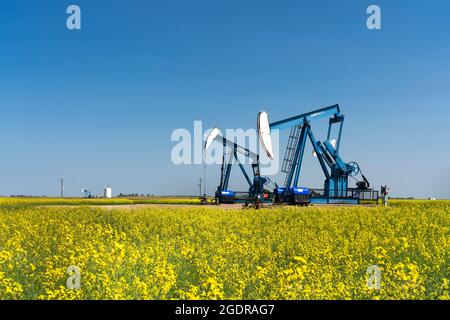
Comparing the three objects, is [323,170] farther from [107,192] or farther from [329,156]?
[107,192]

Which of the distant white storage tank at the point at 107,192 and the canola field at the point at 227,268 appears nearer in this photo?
the canola field at the point at 227,268

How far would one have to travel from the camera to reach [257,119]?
119 feet

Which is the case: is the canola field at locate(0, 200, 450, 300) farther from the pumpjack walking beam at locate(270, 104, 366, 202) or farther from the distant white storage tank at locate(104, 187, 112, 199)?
the distant white storage tank at locate(104, 187, 112, 199)

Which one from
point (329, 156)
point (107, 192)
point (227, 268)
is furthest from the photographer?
point (107, 192)

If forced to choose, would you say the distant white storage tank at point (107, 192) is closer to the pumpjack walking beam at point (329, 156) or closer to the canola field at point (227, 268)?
the pumpjack walking beam at point (329, 156)

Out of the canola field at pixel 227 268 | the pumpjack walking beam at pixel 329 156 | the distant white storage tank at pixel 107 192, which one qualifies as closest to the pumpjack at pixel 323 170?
the pumpjack walking beam at pixel 329 156

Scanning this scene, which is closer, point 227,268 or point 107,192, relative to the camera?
point 227,268

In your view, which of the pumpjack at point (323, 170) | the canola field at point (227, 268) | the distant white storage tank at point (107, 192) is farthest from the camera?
the distant white storage tank at point (107, 192)

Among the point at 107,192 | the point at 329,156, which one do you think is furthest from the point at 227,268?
the point at 107,192

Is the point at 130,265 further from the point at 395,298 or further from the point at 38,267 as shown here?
the point at 395,298

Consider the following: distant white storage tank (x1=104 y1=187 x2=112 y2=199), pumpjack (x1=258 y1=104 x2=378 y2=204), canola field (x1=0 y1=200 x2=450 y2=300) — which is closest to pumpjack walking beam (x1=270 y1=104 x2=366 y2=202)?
pumpjack (x1=258 y1=104 x2=378 y2=204)
